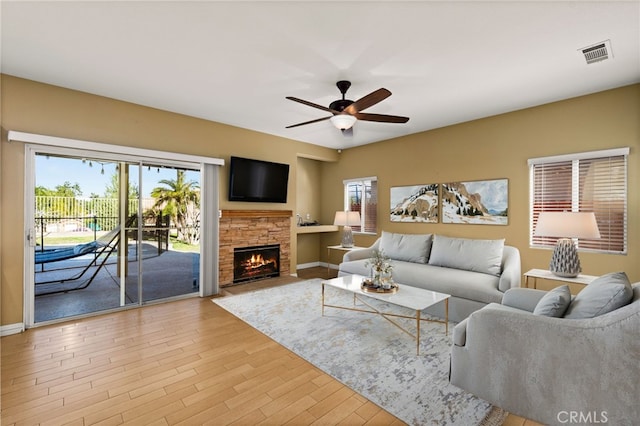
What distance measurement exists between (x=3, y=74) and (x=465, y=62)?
4.70 m

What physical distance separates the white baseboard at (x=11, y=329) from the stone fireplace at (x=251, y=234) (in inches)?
87.9

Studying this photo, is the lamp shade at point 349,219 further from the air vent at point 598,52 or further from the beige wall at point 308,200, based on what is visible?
the air vent at point 598,52

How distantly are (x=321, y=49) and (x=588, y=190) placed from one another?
3.53 meters

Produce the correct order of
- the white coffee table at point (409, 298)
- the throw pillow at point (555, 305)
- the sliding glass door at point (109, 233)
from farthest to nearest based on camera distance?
the sliding glass door at point (109, 233), the white coffee table at point (409, 298), the throw pillow at point (555, 305)

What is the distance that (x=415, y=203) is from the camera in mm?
5078

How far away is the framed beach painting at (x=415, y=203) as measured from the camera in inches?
192

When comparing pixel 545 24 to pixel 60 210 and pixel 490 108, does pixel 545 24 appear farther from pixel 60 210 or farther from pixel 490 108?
pixel 60 210

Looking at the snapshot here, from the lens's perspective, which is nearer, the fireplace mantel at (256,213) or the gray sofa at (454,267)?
the gray sofa at (454,267)

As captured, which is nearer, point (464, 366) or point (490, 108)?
point (464, 366)

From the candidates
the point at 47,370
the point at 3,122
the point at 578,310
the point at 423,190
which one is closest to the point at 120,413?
the point at 47,370

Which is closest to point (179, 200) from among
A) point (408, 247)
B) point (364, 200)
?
point (364, 200)

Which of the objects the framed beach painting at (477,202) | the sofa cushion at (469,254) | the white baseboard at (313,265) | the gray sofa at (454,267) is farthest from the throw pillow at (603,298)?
the white baseboard at (313,265)

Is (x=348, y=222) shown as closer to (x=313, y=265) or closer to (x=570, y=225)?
(x=313, y=265)

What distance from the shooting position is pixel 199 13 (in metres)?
2.08
